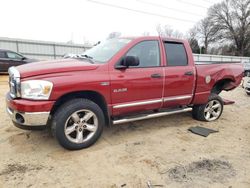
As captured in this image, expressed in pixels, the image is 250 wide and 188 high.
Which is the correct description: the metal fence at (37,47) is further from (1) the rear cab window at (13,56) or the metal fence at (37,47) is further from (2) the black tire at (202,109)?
(2) the black tire at (202,109)

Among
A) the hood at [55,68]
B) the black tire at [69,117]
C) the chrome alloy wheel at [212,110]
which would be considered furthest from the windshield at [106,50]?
the chrome alloy wheel at [212,110]

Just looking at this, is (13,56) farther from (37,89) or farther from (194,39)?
(194,39)

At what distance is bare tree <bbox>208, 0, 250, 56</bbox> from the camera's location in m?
43.8

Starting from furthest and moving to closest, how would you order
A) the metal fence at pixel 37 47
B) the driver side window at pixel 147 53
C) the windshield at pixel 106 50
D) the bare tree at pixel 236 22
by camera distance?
the bare tree at pixel 236 22 < the metal fence at pixel 37 47 < the driver side window at pixel 147 53 < the windshield at pixel 106 50

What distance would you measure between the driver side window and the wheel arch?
3.17 ft

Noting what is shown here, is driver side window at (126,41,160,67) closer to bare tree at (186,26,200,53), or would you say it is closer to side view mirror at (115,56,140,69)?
side view mirror at (115,56,140,69)

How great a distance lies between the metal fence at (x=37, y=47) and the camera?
1659 centimetres

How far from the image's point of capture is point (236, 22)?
146 feet

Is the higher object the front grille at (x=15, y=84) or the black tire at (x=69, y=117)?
the front grille at (x=15, y=84)

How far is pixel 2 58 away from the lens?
13062mm

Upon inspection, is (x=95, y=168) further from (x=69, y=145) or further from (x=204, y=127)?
(x=204, y=127)

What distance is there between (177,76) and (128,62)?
1255mm

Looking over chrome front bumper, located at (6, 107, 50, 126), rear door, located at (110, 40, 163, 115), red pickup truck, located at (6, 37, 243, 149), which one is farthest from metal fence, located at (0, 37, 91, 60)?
rear door, located at (110, 40, 163, 115)

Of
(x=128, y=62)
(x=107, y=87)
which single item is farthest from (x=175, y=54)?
(x=107, y=87)
